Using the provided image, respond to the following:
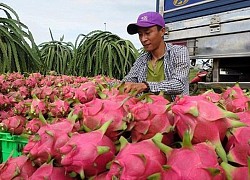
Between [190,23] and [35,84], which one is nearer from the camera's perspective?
[35,84]

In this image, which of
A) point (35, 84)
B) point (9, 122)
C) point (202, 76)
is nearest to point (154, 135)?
point (9, 122)

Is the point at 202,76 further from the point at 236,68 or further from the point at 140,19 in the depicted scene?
the point at 140,19

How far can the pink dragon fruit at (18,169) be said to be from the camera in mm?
946

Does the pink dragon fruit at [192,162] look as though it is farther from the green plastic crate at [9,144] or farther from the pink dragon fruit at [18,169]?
the green plastic crate at [9,144]

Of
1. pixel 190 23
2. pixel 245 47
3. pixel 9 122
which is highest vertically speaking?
pixel 190 23

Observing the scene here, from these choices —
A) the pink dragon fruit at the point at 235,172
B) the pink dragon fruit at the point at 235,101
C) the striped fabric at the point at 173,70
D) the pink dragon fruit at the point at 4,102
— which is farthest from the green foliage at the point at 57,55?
the pink dragon fruit at the point at 235,172

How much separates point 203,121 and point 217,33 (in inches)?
150

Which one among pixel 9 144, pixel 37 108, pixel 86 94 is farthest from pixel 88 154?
pixel 9 144

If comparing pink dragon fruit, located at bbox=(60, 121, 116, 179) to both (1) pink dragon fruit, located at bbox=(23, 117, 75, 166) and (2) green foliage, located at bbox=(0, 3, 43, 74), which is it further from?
(2) green foliage, located at bbox=(0, 3, 43, 74)

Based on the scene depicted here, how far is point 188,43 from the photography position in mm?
5062

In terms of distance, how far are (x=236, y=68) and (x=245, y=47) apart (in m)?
0.69

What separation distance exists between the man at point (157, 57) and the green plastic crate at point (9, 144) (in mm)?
1080

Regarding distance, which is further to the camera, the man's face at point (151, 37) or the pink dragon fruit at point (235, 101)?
the man's face at point (151, 37)

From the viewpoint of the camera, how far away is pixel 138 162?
0.79m
